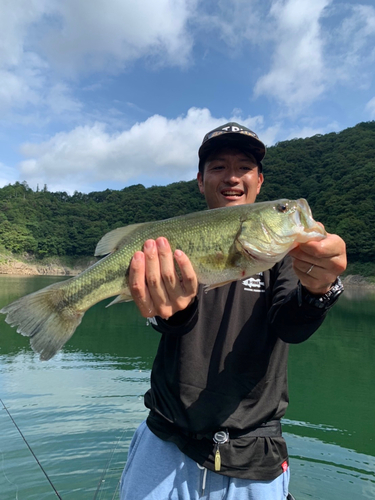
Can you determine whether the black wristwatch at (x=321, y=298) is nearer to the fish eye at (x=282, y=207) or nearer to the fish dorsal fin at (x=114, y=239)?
the fish eye at (x=282, y=207)

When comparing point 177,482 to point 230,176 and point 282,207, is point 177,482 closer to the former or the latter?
point 282,207

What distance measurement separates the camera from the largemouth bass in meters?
2.69

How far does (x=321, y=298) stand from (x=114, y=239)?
188 centimetres

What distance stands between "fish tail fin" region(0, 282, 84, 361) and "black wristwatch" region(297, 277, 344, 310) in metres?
1.88

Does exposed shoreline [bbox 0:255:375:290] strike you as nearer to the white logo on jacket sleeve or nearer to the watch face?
the white logo on jacket sleeve

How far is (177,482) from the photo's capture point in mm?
2418

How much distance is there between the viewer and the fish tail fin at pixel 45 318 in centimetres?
274

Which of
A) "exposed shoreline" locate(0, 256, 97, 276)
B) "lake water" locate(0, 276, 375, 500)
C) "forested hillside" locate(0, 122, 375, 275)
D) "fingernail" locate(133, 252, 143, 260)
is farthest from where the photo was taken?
"exposed shoreline" locate(0, 256, 97, 276)

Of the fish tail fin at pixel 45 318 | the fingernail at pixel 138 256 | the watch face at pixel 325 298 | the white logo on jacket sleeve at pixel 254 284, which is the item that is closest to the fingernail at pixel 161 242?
the fingernail at pixel 138 256

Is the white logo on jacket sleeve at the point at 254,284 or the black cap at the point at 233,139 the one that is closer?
the white logo on jacket sleeve at the point at 254,284

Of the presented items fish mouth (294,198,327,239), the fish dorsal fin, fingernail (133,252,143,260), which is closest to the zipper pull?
fingernail (133,252,143,260)

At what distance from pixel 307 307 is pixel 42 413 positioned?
28.9 ft

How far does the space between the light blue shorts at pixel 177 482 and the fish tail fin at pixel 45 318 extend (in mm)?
1088

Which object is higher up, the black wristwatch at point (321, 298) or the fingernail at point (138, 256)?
the fingernail at point (138, 256)
